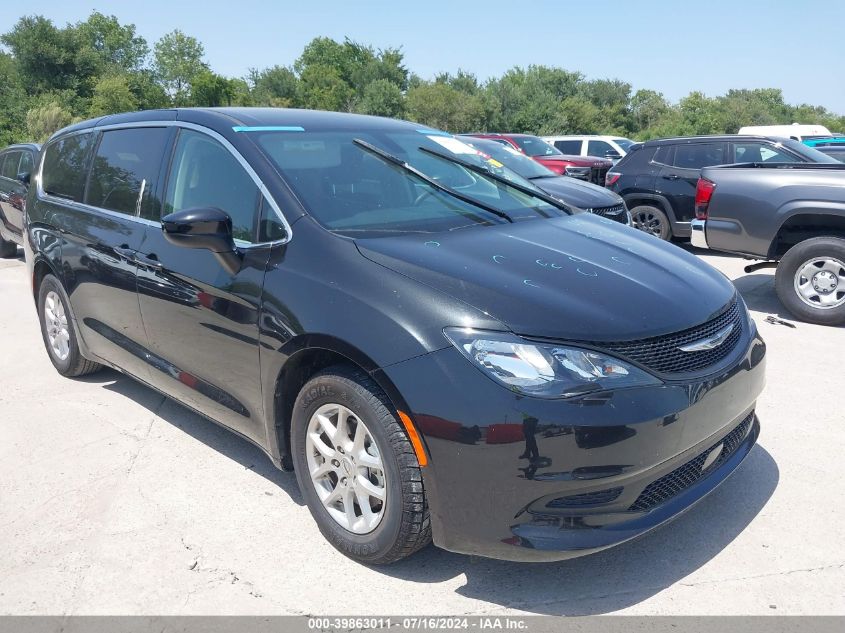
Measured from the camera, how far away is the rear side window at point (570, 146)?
65.9ft

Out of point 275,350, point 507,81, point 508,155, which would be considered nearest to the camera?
point 275,350

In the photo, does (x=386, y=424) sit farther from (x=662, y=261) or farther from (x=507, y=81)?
(x=507, y=81)

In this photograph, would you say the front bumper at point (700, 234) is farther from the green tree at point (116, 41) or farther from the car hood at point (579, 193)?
the green tree at point (116, 41)

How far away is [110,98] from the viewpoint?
169ft

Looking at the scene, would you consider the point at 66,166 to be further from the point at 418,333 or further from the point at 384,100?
the point at 384,100

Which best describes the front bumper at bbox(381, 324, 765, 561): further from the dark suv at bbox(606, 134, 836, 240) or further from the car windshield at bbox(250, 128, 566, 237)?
the dark suv at bbox(606, 134, 836, 240)

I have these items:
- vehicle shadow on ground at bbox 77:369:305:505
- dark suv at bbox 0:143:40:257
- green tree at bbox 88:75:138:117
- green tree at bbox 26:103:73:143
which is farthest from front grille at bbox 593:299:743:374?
green tree at bbox 88:75:138:117

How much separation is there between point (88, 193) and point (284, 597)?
3011 millimetres

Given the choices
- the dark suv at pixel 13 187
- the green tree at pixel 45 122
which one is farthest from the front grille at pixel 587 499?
the green tree at pixel 45 122

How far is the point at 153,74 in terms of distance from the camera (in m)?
78.7

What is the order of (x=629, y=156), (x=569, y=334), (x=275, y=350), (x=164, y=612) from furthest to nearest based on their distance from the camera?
(x=629, y=156) → (x=275, y=350) → (x=164, y=612) → (x=569, y=334)

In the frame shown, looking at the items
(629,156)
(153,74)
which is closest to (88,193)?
(629,156)

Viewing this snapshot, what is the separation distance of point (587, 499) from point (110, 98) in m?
56.1

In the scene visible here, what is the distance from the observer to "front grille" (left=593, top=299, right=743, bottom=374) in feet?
8.49
